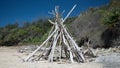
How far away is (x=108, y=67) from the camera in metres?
11.4

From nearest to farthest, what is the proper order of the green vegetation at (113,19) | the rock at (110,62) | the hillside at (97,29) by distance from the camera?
the rock at (110,62) < the green vegetation at (113,19) < the hillside at (97,29)

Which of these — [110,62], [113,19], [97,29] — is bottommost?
[110,62]

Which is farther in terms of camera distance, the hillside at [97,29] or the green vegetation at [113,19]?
the hillside at [97,29]

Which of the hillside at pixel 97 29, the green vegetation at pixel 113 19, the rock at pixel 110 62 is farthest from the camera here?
the hillside at pixel 97 29

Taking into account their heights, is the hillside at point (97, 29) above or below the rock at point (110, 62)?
above

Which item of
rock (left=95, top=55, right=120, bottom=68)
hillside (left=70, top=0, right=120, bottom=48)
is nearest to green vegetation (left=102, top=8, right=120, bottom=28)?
hillside (left=70, top=0, right=120, bottom=48)

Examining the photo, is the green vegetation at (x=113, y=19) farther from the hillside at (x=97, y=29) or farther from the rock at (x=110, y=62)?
the rock at (x=110, y=62)

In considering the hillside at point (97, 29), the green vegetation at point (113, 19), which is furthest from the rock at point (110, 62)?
the green vegetation at point (113, 19)

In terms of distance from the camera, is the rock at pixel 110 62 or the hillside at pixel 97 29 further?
the hillside at pixel 97 29

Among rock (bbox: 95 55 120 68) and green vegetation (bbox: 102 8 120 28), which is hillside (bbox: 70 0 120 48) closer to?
green vegetation (bbox: 102 8 120 28)

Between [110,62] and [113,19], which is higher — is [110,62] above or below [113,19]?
below

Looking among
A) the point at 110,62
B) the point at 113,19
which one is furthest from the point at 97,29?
the point at 110,62

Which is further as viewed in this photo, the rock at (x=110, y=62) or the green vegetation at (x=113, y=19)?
the green vegetation at (x=113, y=19)

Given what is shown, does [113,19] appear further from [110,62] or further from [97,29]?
[110,62]
